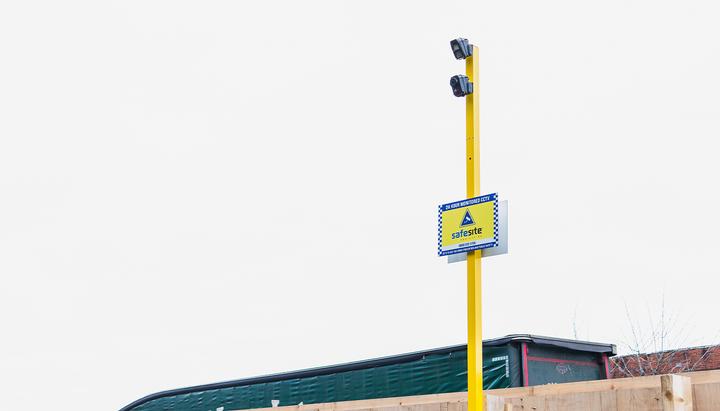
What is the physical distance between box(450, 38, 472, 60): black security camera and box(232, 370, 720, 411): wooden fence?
356 cm

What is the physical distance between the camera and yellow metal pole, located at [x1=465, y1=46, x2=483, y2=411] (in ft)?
28.1

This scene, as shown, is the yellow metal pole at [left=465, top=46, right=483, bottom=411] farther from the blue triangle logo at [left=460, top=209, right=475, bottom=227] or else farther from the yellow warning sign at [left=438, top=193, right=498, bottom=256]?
the blue triangle logo at [left=460, top=209, right=475, bottom=227]

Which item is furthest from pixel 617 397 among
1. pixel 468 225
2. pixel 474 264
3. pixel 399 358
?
pixel 399 358

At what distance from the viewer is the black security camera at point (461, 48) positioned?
9.37 metres

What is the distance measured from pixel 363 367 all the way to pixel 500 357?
3.07 metres

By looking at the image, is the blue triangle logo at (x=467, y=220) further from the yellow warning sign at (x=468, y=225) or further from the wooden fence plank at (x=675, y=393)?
the wooden fence plank at (x=675, y=393)

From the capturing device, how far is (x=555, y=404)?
27.0 feet

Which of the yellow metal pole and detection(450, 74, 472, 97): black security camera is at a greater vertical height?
detection(450, 74, 472, 97): black security camera

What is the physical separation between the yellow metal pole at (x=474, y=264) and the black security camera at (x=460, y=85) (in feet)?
0.55

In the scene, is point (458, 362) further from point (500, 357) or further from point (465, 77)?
point (465, 77)

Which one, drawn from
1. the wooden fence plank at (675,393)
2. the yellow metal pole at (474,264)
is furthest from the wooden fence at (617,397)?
the yellow metal pole at (474,264)

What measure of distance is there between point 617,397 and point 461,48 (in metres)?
3.94

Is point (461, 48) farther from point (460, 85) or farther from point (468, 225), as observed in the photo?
point (468, 225)


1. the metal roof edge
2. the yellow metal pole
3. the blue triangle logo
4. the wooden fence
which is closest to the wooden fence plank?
the wooden fence
